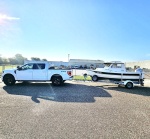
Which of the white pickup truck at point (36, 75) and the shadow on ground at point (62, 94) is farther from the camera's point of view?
the white pickup truck at point (36, 75)

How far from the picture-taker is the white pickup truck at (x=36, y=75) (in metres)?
14.2

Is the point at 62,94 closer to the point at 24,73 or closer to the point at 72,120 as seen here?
the point at 72,120

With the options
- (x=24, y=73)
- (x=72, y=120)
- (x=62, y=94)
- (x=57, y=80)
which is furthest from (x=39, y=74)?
(x=72, y=120)

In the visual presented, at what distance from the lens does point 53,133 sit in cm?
493

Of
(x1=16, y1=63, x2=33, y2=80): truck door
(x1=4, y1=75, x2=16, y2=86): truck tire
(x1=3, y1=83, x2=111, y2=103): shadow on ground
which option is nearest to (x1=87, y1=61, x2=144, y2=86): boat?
(x1=3, y1=83, x2=111, y2=103): shadow on ground

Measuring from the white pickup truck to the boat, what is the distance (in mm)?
2605

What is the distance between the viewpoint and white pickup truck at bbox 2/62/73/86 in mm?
Answer: 14234

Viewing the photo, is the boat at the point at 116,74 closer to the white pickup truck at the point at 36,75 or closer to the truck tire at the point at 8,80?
the white pickup truck at the point at 36,75

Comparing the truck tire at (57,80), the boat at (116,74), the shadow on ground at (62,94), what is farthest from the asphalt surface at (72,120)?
the boat at (116,74)

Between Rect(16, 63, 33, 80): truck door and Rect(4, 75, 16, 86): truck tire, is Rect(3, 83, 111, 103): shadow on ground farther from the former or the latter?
Rect(16, 63, 33, 80): truck door

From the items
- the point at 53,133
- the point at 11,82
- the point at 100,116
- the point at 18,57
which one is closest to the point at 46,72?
the point at 11,82

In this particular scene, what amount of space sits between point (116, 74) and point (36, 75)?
21.7 ft

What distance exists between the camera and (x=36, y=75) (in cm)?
1434

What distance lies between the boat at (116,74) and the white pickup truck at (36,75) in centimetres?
260
